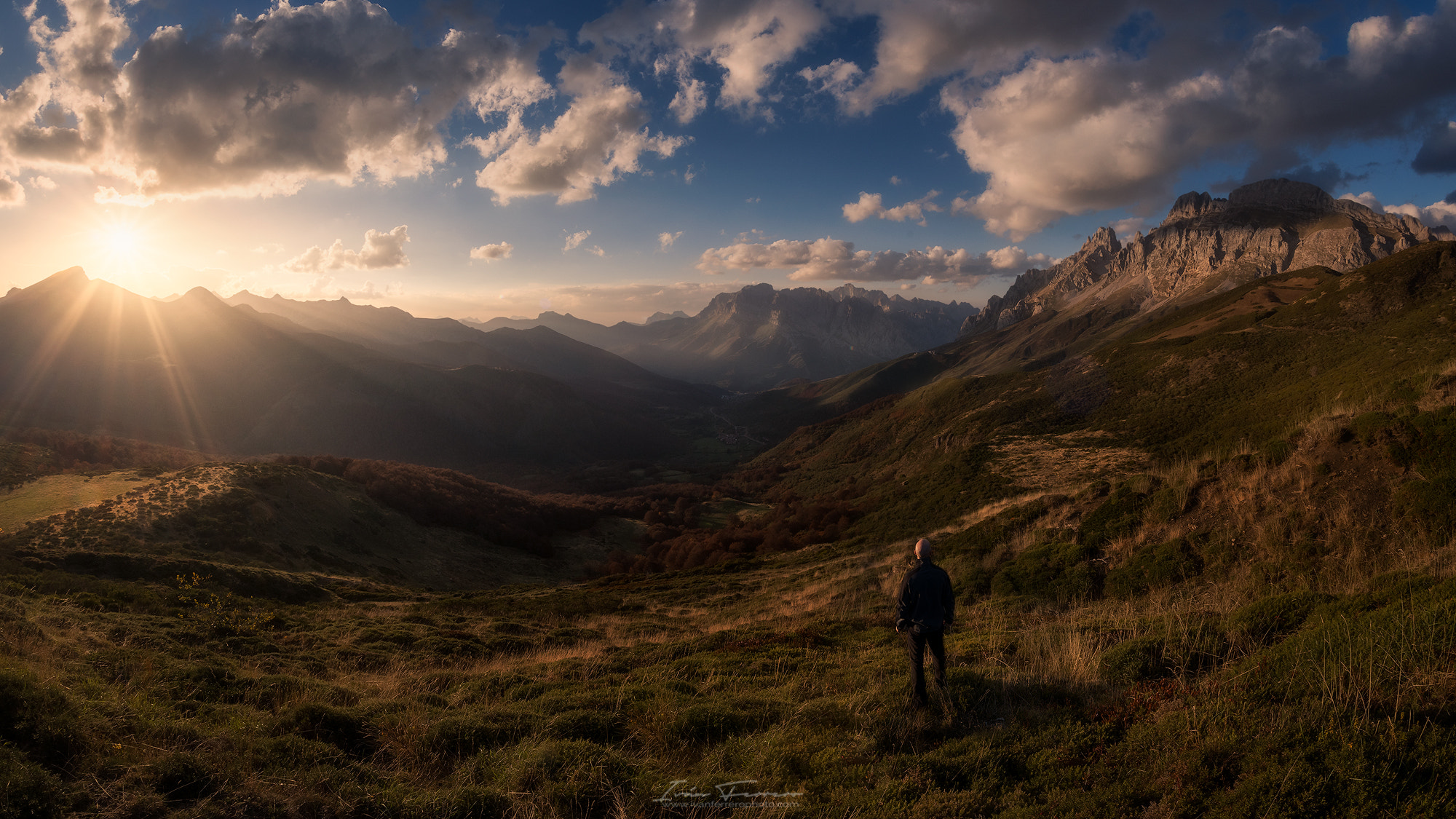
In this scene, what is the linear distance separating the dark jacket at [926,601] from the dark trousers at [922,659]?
0.48ft

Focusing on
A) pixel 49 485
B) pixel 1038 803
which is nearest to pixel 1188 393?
pixel 1038 803

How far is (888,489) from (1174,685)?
5231cm

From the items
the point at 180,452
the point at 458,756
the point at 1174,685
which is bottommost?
the point at 180,452

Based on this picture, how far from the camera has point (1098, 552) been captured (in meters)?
15.2

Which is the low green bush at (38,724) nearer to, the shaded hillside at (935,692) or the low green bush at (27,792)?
the shaded hillside at (935,692)

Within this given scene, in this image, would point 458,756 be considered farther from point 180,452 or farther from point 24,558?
point 180,452

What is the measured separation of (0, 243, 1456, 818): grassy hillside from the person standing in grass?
1.57 ft

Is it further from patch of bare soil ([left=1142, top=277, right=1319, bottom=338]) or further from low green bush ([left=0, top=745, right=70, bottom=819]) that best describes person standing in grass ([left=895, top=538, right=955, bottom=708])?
patch of bare soil ([left=1142, top=277, right=1319, bottom=338])

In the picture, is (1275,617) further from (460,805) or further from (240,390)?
(240,390)

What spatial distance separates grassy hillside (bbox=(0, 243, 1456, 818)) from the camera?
5.46 m

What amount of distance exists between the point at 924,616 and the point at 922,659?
0.60 meters

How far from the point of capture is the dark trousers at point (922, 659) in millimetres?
7977

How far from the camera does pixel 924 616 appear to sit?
321 inches

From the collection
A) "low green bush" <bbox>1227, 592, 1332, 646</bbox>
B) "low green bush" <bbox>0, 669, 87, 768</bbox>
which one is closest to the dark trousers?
"low green bush" <bbox>1227, 592, 1332, 646</bbox>
